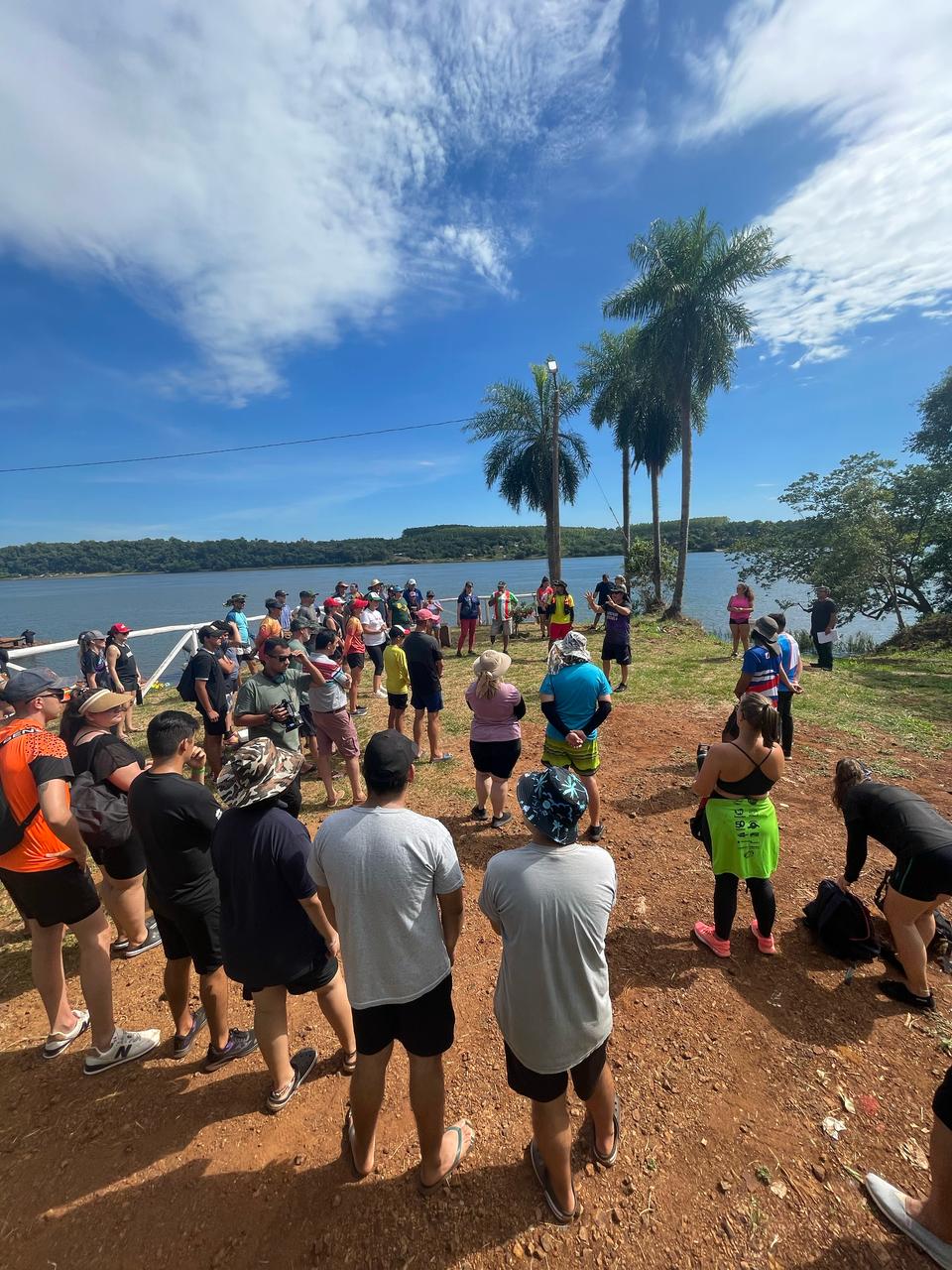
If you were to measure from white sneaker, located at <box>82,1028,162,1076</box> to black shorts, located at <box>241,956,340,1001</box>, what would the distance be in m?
1.03

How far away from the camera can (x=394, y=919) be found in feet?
6.07

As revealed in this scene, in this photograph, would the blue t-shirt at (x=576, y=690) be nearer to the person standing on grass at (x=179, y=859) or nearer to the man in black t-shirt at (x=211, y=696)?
the person standing on grass at (x=179, y=859)

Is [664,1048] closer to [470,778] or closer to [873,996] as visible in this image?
[873,996]

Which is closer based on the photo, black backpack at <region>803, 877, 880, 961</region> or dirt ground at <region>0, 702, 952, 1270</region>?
dirt ground at <region>0, 702, 952, 1270</region>

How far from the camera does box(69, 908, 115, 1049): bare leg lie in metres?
2.63

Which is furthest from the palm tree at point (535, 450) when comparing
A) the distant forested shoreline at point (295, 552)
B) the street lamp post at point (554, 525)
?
the distant forested shoreline at point (295, 552)

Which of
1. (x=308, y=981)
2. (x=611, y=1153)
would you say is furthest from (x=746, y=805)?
(x=308, y=981)

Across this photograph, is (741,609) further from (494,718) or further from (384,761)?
(384,761)

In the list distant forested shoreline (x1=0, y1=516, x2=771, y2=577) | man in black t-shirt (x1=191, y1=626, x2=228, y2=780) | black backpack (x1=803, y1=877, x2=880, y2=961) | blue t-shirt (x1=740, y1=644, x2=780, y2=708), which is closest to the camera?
black backpack (x1=803, y1=877, x2=880, y2=961)

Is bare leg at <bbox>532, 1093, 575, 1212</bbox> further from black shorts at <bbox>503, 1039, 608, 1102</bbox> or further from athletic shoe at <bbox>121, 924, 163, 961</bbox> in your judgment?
athletic shoe at <bbox>121, 924, 163, 961</bbox>

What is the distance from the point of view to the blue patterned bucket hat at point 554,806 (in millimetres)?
1735

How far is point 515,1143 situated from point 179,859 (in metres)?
2.02

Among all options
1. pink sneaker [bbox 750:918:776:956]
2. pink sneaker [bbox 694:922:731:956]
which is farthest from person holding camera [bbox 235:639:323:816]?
pink sneaker [bbox 750:918:776:956]

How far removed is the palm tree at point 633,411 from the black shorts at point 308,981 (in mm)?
19205
